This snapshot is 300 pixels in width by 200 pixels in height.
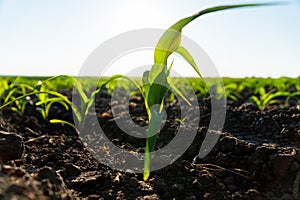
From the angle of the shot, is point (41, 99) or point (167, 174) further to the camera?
point (41, 99)

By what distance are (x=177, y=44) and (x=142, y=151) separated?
87 centimetres

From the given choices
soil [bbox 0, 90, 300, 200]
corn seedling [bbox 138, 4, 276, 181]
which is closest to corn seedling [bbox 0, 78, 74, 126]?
soil [bbox 0, 90, 300, 200]

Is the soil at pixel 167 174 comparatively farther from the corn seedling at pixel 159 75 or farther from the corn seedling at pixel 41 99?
the corn seedling at pixel 41 99

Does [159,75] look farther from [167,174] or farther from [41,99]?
[41,99]

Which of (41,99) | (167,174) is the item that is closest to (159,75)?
(167,174)

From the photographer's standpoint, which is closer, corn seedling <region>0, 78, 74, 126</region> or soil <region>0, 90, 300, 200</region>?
soil <region>0, 90, 300, 200</region>

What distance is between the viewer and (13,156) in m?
1.82

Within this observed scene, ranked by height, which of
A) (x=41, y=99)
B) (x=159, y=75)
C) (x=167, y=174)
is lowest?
(x=167, y=174)

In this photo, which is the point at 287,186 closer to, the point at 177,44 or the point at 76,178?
the point at 177,44

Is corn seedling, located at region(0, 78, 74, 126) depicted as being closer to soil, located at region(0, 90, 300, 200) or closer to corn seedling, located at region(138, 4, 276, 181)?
soil, located at region(0, 90, 300, 200)

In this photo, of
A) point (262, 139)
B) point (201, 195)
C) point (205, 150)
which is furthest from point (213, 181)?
point (262, 139)

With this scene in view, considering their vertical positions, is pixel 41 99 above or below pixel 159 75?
below

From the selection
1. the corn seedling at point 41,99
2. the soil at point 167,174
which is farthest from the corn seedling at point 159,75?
the corn seedling at point 41,99

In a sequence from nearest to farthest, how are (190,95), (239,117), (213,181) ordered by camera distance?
(213,181), (239,117), (190,95)
